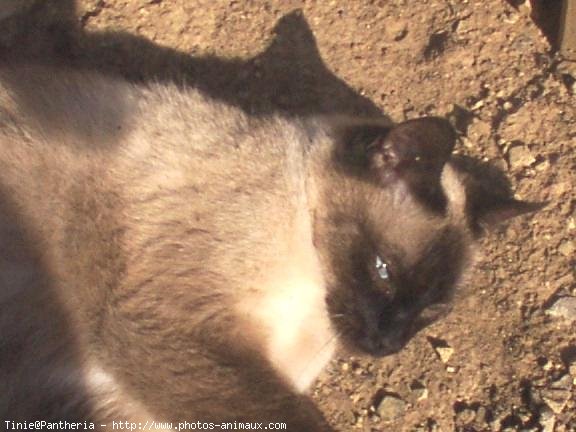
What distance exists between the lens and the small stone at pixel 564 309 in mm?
2990

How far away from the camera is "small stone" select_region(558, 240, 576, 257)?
3088 mm

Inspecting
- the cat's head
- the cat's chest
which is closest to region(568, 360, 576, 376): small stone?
the cat's head

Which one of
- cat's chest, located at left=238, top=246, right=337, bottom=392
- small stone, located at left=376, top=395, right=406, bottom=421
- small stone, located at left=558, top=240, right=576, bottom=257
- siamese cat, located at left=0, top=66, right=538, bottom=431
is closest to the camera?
siamese cat, located at left=0, top=66, right=538, bottom=431

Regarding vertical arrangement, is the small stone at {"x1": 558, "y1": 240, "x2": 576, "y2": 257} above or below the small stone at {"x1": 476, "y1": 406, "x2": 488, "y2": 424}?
above

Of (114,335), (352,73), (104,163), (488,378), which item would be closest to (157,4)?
(352,73)

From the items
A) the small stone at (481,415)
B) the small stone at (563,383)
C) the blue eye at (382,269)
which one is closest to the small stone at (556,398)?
the small stone at (563,383)

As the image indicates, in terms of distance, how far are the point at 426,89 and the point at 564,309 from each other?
1006 mm

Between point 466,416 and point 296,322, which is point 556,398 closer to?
point 466,416

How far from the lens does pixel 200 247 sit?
258 cm

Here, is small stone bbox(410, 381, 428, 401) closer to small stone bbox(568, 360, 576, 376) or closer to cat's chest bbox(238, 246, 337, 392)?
cat's chest bbox(238, 246, 337, 392)

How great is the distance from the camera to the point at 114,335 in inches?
98.0

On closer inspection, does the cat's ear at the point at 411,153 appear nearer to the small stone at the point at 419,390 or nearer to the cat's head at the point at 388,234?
the cat's head at the point at 388,234

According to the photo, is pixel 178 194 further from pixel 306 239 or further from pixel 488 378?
pixel 488 378

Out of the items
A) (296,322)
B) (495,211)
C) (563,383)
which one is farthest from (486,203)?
(296,322)
